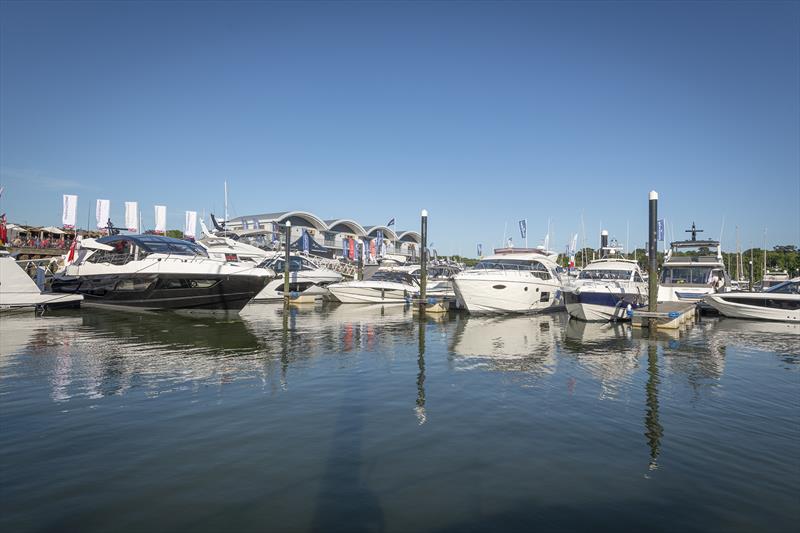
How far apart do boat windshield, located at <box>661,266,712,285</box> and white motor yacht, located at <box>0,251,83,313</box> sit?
29.6m

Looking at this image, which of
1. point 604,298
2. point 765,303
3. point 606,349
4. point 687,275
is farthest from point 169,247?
point 765,303

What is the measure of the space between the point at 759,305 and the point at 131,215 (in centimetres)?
5406

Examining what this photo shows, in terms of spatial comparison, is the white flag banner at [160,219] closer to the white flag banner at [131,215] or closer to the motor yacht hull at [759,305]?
the white flag banner at [131,215]

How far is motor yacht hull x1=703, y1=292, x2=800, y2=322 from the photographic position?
20.7 metres

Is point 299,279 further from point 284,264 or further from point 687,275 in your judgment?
point 687,275

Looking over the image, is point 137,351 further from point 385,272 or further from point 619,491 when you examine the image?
point 385,272

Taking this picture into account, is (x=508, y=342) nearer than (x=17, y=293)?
Yes

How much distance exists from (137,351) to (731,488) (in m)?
12.6

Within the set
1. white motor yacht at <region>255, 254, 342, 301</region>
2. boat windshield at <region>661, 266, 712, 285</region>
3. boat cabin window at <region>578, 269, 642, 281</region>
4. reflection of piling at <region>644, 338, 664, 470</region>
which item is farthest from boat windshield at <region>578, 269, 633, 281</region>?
white motor yacht at <region>255, 254, 342, 301</region>

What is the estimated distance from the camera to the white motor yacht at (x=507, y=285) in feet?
74.3

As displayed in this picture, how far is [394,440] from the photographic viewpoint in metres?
6.36

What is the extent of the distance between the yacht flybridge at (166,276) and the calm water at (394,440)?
8.06m

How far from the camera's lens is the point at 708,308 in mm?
25438

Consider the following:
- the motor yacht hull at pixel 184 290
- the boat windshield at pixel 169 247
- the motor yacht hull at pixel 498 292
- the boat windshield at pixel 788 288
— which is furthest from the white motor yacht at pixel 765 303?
the boat windshield at pixel 169 247
